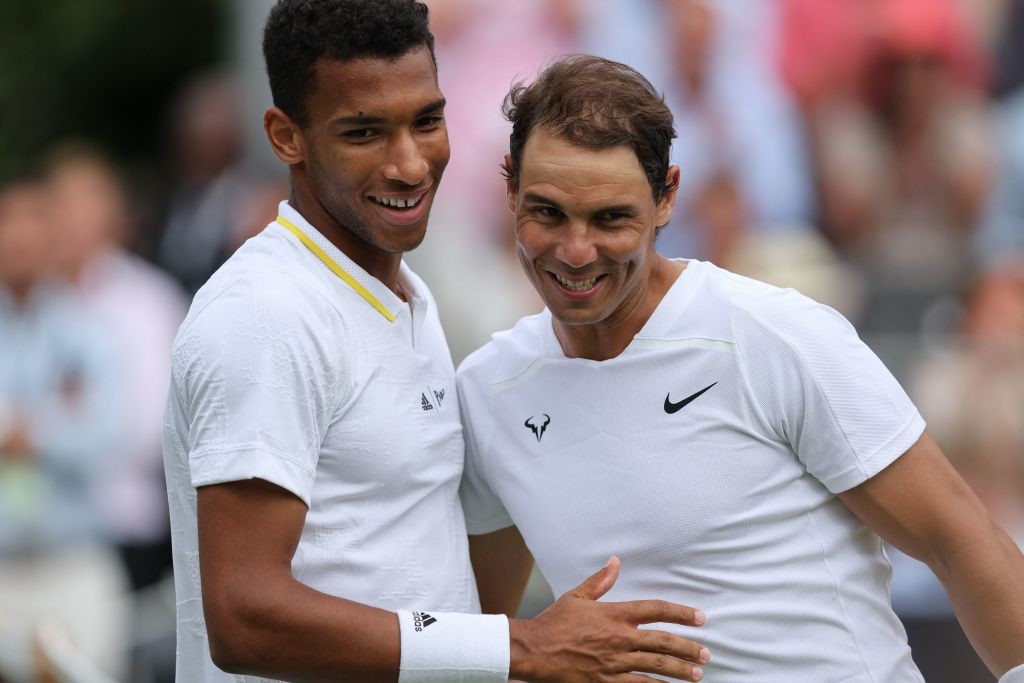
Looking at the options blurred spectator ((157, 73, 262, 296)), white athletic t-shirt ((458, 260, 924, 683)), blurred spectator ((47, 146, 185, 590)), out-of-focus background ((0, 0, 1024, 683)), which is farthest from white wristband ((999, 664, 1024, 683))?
blurred spectator ((157, 73, 262, 296))

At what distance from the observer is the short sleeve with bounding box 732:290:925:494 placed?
117 inches

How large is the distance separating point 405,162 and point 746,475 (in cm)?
91

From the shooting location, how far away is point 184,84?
52.6ft

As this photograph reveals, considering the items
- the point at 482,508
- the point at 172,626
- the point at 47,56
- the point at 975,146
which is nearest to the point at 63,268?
the point at 172,626

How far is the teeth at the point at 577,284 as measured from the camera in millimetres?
3092

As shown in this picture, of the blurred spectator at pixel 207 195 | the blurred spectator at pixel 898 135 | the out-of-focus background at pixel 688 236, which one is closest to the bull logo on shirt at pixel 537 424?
the out-of-focus background at pixel 688 236

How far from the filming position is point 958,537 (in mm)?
2975

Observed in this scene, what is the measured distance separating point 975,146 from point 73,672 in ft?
14.7

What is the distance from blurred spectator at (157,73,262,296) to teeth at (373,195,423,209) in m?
5.22

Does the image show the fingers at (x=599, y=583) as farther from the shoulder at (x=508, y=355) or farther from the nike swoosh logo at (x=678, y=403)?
the shoulder at (x=508, y=355)

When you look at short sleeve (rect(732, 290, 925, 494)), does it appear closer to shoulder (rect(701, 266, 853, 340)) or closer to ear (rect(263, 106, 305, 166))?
shoulder (rect(701, 266, 853, 340))

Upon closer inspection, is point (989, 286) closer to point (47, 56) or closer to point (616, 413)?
point (616, 413)

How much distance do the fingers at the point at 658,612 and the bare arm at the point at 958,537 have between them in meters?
0.41

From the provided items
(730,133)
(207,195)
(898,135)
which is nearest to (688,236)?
(730,133)
